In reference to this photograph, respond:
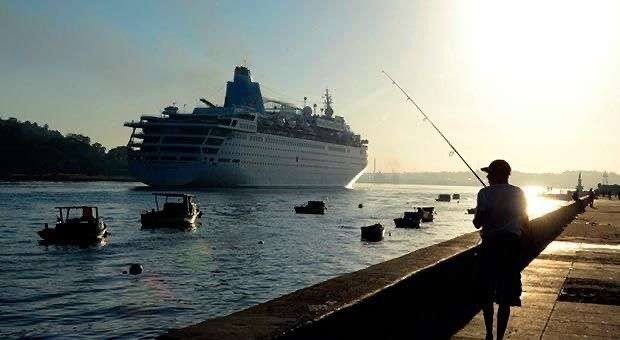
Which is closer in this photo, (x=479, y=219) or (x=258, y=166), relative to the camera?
(x=479, y=219)

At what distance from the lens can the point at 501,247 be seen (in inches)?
261

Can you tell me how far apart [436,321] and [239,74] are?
6349 inches

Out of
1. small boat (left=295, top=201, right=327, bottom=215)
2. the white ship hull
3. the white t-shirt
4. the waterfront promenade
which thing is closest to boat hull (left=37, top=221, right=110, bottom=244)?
the waterfront promenade

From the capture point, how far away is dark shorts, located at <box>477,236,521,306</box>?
6562mm

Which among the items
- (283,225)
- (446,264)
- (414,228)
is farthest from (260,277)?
(414,228)

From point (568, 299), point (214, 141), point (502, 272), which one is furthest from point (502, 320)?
point (214, 141)

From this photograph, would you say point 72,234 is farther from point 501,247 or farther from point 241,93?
point 241,93

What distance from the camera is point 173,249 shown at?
137ft

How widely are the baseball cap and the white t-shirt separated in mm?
210

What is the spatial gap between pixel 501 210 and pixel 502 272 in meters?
0.63

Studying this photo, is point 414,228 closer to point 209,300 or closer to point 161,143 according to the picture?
point 209,300

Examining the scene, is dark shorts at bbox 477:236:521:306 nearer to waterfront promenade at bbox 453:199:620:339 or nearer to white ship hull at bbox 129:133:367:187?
waterfront promenade at bbox 453:199:620:339

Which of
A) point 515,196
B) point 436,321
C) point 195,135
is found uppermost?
point 195,135

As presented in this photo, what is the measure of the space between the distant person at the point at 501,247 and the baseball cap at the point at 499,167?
18 cm
